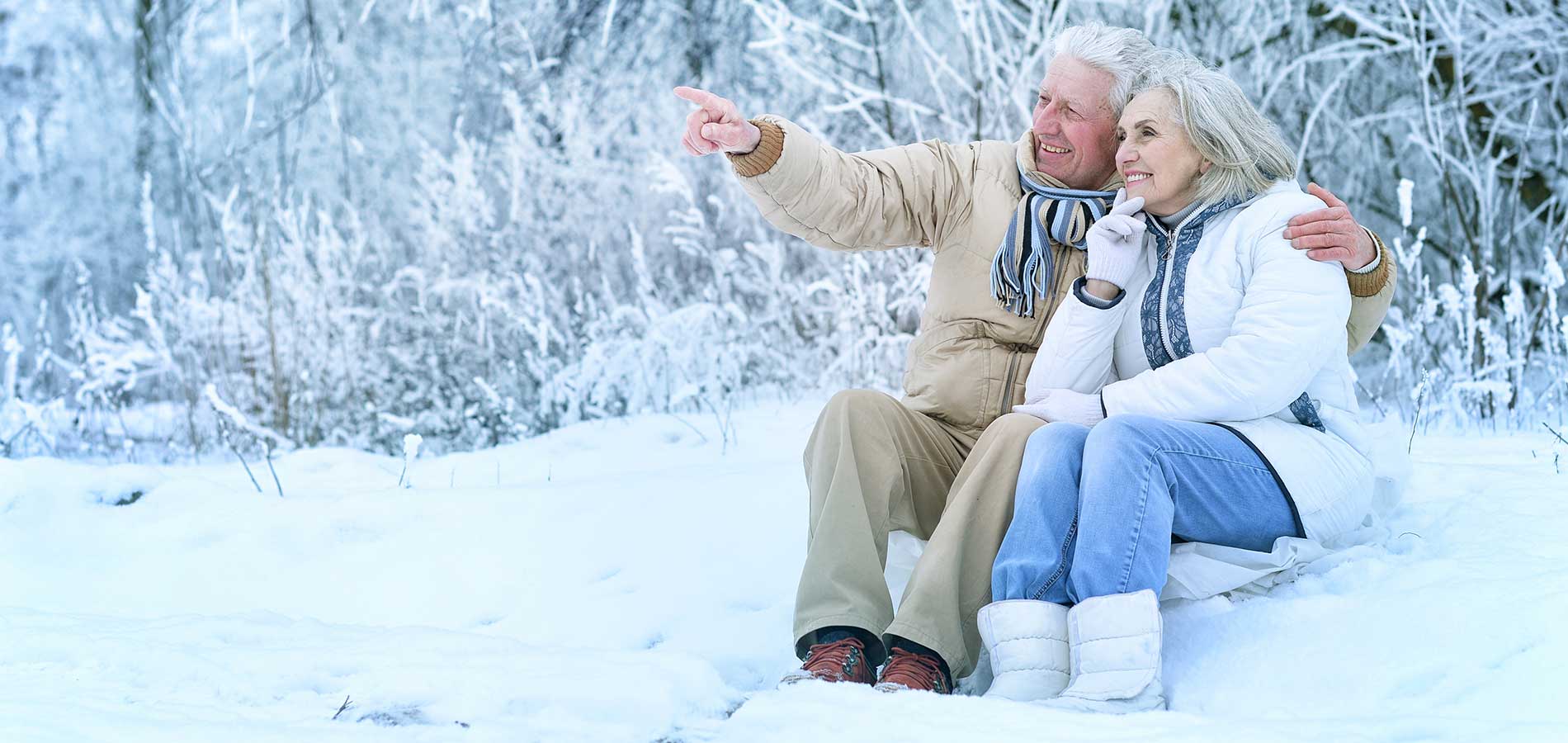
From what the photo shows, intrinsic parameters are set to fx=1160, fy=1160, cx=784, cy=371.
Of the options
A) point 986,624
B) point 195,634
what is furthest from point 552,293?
point 986,624

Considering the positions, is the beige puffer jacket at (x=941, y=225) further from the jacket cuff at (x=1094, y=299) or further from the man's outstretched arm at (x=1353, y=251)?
the jacket cuff at (x=1094, y=299)

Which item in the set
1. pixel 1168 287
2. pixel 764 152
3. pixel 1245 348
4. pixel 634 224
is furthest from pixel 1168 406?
pixel 634 224

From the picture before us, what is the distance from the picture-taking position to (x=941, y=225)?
2514 mm

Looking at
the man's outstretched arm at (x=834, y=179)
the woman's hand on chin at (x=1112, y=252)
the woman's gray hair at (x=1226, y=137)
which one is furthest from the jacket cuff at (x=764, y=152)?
the woman's gray hair at (x=1226, y=137)

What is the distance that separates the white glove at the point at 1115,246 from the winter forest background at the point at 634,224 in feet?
5.71

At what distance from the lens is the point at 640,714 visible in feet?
5.60

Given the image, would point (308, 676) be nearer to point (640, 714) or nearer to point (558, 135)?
point (640, 714)

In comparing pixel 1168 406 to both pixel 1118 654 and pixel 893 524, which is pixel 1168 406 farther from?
pixel 893 524

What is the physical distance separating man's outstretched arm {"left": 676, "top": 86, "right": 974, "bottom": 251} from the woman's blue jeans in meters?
0.69

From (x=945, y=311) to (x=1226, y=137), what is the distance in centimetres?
64

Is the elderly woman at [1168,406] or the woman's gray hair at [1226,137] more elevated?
the woman's gray hair at [1226,137]

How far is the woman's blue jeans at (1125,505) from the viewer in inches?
71.7

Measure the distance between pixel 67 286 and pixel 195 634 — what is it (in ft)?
26.8

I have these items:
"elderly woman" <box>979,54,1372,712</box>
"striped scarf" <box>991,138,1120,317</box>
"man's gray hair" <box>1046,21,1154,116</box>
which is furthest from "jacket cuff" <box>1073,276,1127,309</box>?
"man's gray hair" <box>1046,21,1154,116</box>
